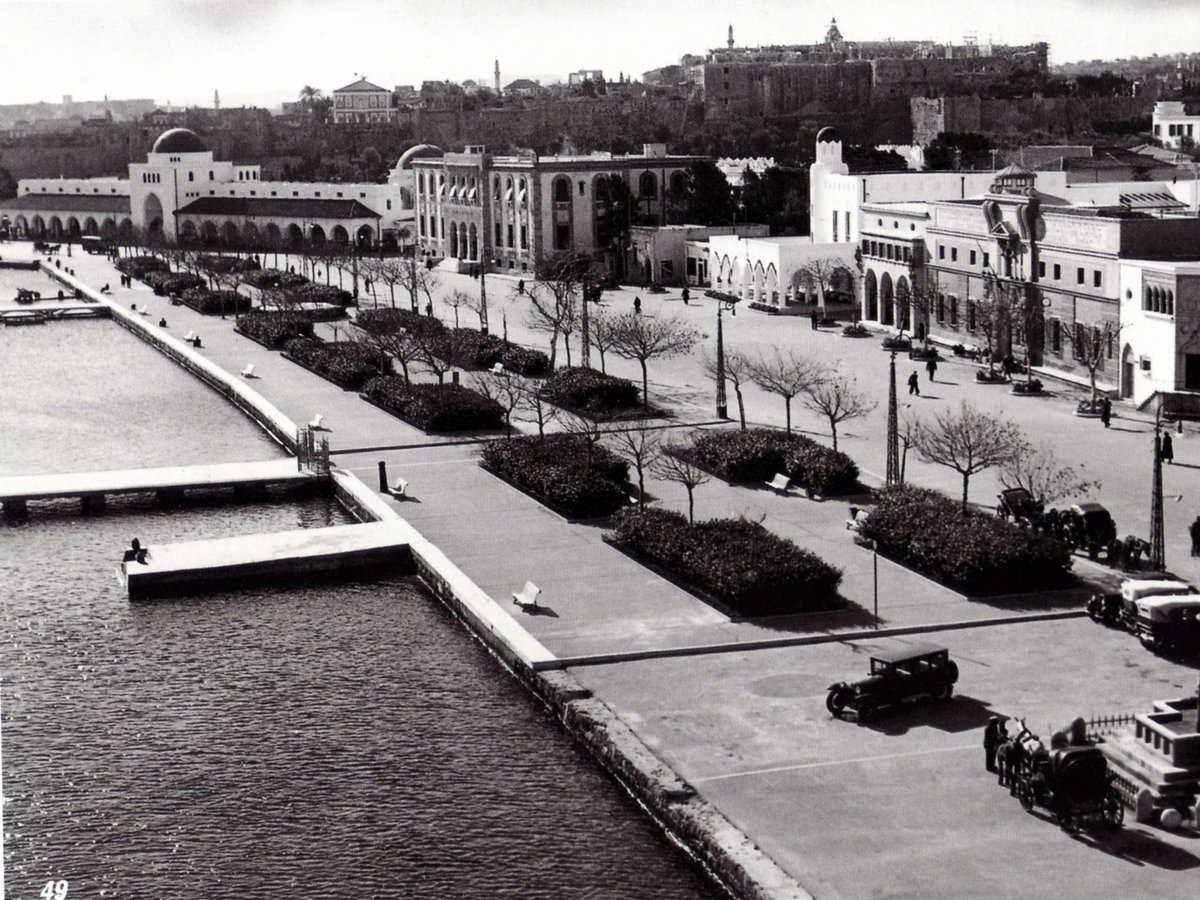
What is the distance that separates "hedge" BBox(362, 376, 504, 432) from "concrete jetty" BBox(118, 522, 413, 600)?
11.0 meters

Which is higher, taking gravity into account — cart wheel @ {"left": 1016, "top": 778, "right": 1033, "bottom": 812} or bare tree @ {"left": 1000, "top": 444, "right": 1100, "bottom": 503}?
bare tree @ {"left": 1000, "top": 444, "right": 1100, "bottom": 503}

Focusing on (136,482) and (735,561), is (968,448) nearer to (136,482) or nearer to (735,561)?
(735,561)

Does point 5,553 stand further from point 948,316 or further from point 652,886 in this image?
point 948,316

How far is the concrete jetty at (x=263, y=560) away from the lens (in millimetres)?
33000

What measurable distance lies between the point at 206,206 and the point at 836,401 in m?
88.1

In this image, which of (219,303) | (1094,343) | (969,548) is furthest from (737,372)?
(219,303)

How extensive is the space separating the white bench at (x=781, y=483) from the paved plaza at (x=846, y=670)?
0.72 ft

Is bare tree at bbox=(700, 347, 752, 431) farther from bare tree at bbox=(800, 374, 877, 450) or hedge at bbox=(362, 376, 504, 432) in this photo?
hedge at bbox=(362, 376, 504, 432)

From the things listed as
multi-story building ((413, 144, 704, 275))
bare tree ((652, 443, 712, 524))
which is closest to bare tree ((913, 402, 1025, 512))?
bare tree ((652, 443, 712, 524))

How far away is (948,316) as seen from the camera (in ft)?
199

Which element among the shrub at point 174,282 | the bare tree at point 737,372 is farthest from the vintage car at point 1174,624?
the shrub at point 174,282

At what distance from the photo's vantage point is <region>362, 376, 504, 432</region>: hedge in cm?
4656

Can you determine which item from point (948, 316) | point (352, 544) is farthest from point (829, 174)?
point (352, 544)

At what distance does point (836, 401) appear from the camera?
140 feet
